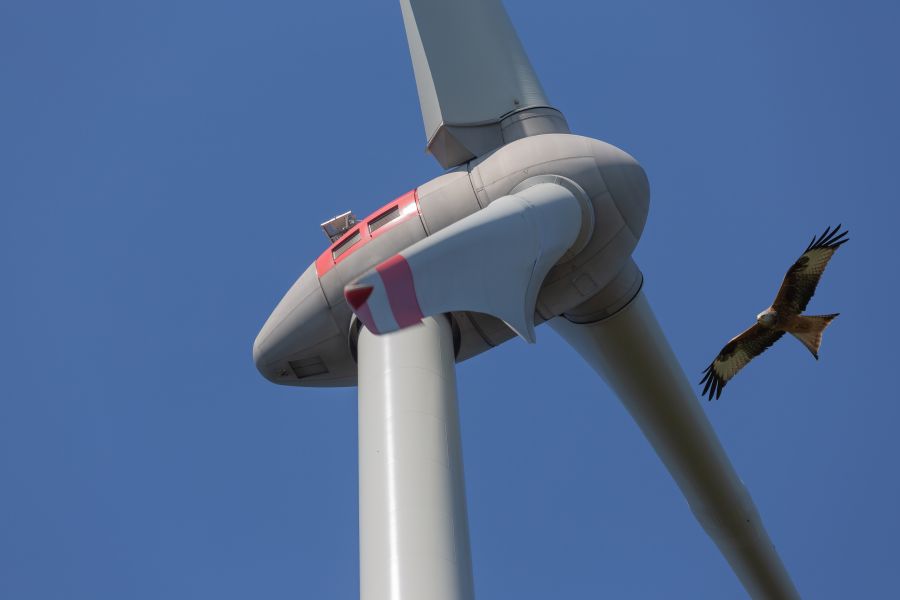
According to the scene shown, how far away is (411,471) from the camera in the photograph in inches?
513

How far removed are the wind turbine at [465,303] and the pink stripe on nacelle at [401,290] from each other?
0.01 m

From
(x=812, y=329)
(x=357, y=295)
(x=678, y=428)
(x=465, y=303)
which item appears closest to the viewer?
(x=357, y=295)

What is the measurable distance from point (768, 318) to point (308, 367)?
7090 millimetres

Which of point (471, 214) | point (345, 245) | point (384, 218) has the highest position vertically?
point (384, 218)

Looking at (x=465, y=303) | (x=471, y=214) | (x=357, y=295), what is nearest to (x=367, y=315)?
(x=357, y=295)

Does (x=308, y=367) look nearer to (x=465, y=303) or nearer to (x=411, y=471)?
(x=411, y=471)

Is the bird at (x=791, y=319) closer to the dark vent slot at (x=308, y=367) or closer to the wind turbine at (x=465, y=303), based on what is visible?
the wind turbine at (x=465, y=303)

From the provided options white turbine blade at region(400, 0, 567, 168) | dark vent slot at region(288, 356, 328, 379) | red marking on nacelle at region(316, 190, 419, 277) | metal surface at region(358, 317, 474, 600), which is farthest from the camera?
white turbine blade at region(400, 0, 567, 168)

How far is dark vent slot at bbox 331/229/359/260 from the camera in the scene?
607 inches

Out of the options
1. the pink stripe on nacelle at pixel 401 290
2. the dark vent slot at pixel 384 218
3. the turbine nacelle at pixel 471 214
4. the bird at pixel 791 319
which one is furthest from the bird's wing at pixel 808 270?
the pink stripe on nacelle at pixel 401 290

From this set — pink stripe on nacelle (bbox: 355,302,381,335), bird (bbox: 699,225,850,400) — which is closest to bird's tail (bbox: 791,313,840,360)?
bird (bbox: 699,225,850,400)

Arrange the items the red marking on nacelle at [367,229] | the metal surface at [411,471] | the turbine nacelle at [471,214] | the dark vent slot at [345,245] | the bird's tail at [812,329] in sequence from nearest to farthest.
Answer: the metal surface at [411,471] → the turbine nacelle at [471,214] → the red marking on nacelle at [367,229] → the dark vent slot at [345,245] → the bird's tail at [812,329]

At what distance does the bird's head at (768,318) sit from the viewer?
60.9ft

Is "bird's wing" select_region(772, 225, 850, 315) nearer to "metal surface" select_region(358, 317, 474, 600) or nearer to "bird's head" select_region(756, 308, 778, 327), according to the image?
"bird's head" select_region(756, 308, 778, 327)
